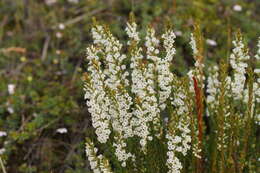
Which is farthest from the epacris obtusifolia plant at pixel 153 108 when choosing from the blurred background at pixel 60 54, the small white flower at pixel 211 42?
the small white flower at pixel 211 42

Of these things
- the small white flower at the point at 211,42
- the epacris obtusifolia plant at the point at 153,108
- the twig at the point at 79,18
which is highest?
the twig at the point at 79,18

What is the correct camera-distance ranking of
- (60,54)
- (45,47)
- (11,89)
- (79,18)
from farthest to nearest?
(79,18) → (45,47) → (60,54) → (11,89)

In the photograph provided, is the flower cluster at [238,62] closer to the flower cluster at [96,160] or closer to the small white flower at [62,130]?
the flower cluster at [96,160]

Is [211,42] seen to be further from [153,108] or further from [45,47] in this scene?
[153,108]

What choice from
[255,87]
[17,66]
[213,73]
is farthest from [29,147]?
[255,87]

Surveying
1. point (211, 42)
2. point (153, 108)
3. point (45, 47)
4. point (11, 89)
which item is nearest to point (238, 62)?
point (153, 108)

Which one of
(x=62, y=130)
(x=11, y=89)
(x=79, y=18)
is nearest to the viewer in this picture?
(x=62, y=130)

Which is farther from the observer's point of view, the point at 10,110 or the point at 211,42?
the point at 211,42

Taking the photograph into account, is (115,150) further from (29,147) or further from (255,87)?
(29,147)

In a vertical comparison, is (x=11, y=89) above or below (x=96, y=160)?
above
